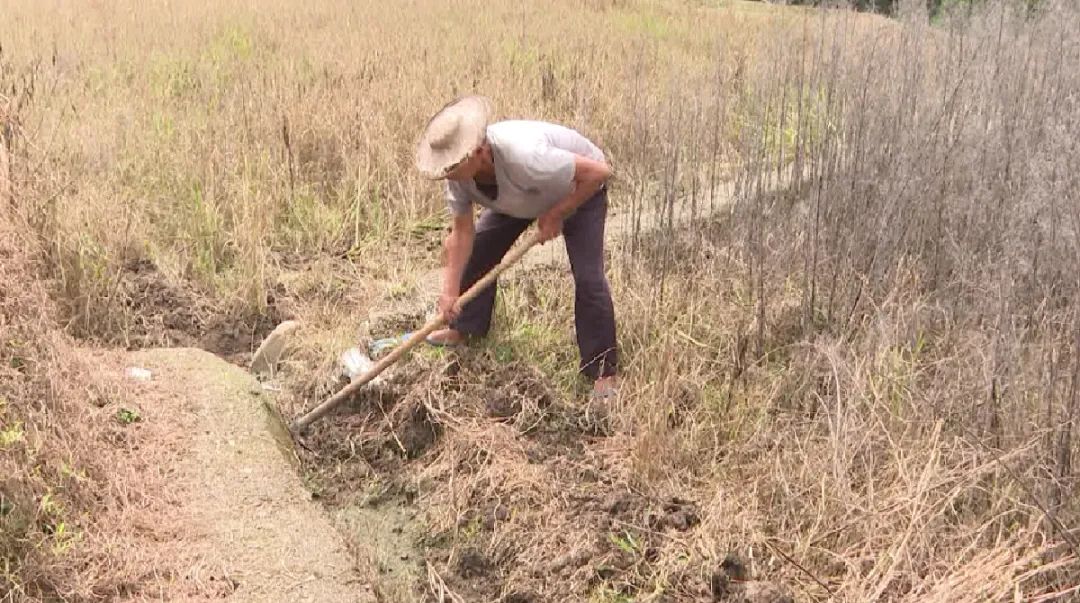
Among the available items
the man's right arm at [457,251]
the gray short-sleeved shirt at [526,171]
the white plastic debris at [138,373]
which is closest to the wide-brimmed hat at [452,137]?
the gray short-sleeved shirt at [526,171]

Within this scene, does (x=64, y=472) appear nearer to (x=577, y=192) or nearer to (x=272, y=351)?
(x=272, y=351)

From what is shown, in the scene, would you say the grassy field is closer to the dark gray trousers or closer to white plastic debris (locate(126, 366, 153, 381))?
the dark gray trousers

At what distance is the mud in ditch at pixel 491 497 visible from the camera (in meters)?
2.39

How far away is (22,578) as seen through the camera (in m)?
1.86

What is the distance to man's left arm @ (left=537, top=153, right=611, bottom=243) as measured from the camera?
287 centimetres

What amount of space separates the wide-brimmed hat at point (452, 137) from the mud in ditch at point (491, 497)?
837 mm

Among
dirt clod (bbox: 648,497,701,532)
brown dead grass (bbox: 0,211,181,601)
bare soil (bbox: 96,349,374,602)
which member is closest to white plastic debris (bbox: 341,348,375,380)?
bare soil (bbox: 96,349,374,602)

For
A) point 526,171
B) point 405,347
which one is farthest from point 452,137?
point 405,347

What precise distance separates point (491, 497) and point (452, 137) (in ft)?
3.65

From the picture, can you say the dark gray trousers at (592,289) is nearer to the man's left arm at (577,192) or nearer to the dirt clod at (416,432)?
the man's left arm at (577,192)

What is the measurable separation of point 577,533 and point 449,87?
3.67 metres

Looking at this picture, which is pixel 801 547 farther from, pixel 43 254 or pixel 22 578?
pixel 43 254

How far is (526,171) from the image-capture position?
2.73 meters

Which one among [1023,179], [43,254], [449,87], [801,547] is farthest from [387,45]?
[801,547]
